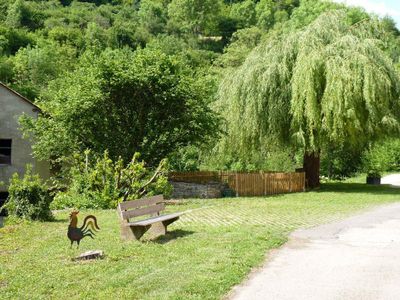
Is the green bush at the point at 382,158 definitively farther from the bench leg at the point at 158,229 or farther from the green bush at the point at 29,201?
the bench leg at the point at 158,229

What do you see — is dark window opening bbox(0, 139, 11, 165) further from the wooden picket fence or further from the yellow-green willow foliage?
the yellow-green willow foliage

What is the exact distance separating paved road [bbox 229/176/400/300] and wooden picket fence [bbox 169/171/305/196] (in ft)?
37.8

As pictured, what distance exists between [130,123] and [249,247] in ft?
46.3

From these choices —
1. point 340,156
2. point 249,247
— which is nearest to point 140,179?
point 249,247

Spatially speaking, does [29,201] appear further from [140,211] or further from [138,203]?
[140,211]

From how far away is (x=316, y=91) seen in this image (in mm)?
23078

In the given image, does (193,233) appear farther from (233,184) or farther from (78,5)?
(78,5)

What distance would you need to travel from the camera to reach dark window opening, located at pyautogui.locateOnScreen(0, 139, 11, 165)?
A: 28.5 meters

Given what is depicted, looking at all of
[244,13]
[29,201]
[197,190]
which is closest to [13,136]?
[197,190]

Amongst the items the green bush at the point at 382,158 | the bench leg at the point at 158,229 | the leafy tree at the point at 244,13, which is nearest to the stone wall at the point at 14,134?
the bench leg at the point at 158,229

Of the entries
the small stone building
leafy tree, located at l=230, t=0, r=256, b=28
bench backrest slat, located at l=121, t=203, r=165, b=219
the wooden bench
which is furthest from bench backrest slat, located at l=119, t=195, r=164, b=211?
leafy tree, located at l=230, t=0, r=256, b=28

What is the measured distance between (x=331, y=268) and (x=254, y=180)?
15.9 m

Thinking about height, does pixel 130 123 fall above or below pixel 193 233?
above

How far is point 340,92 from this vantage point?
22.2 metres
